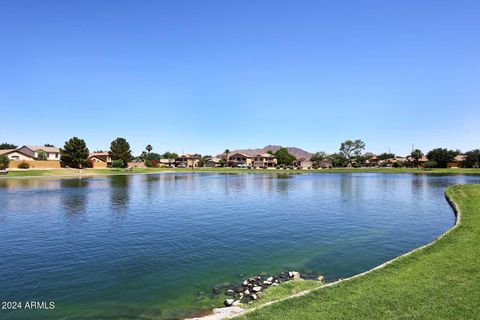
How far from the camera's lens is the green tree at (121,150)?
144750mm

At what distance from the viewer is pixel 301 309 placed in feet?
32.4

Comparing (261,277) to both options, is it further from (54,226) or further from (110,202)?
(110,202)

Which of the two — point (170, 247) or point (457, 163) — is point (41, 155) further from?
point (457, 163)

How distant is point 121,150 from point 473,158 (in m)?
167

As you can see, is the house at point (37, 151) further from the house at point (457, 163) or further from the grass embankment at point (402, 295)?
the house at point (457, 163)

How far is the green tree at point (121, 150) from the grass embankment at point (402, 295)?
144 meters

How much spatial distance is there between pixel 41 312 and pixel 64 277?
351cm

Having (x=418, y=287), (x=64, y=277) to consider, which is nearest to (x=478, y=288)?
(x=418, y=287)

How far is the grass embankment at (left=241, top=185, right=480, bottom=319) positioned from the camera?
30.5 feet

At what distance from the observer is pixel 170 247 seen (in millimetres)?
19875

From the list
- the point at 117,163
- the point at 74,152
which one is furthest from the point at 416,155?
the point at 74,152

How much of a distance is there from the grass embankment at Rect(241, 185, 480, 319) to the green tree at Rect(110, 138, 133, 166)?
5652 inches

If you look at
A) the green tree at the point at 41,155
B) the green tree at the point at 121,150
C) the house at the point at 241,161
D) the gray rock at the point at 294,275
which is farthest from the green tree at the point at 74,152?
the gray rock at the point at 294,275

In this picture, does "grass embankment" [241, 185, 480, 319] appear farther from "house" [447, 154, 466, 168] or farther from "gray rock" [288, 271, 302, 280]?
"house" [447, 154, 466, 168]
